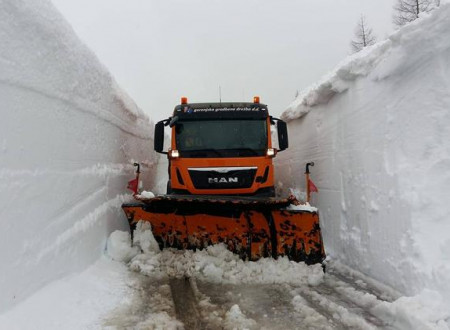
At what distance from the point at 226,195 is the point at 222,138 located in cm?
114

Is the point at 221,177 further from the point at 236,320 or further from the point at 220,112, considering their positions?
the point at 236,320

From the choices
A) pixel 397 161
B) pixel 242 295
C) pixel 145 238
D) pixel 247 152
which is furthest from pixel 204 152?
pixel 397 161

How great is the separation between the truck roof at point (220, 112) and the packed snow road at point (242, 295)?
262cm

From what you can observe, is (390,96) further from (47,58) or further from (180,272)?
(47,58)

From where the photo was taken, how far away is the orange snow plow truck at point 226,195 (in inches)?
228

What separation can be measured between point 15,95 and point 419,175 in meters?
4.16

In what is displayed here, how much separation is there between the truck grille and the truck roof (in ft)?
3.69

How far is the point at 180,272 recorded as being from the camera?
18.0 ft

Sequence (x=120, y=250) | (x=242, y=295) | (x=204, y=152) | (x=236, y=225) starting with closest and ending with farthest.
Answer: (x=242, y=295), (x=120, y=250), (x=236, y=225), (x=204, y=152)

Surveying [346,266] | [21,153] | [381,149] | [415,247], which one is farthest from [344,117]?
[21,153]

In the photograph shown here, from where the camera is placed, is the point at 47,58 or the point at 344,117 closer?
the point at 47,58

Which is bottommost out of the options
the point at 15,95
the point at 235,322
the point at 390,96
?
the point at 235,322

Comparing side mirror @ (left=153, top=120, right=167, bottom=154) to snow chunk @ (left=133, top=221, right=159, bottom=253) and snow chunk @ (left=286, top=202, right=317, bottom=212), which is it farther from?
snow chunk @ (left=286, top=202, right=317, bottom=212)

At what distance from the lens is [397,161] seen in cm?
491
